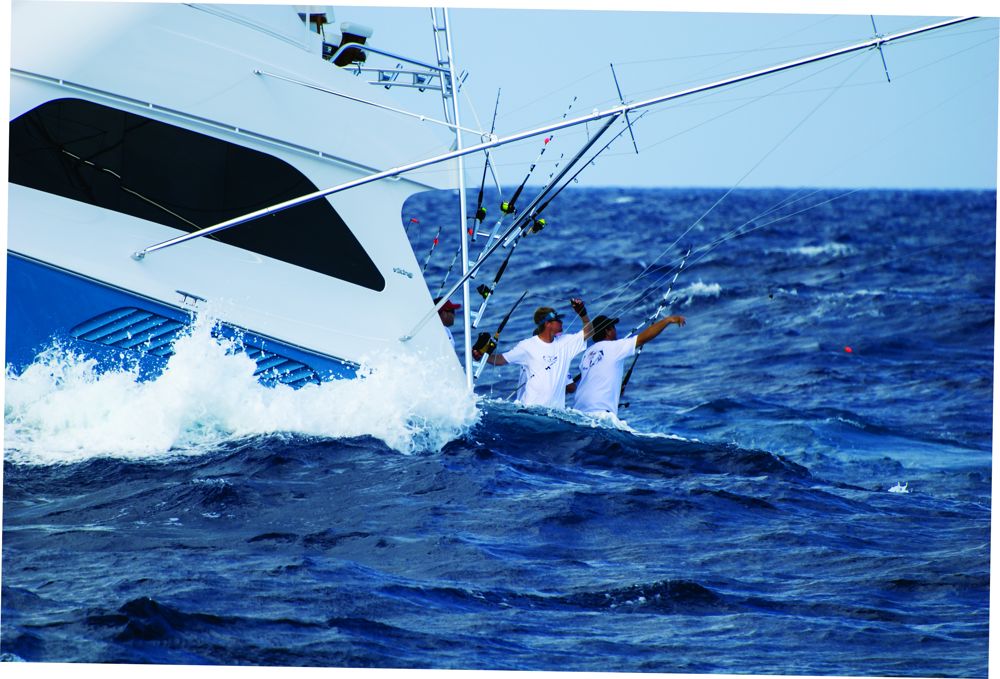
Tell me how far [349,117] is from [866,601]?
3480mm

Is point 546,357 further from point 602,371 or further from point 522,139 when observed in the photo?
point 522,139

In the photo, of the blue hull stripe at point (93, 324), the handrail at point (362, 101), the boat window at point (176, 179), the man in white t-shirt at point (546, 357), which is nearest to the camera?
the blue hull stripe at point (93, 324)

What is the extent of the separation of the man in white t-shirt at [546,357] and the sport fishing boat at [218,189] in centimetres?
52

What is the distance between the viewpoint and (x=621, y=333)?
39.9 feet

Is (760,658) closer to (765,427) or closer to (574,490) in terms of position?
(574,490)

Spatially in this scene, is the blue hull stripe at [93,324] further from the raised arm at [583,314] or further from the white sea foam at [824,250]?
the white sea foam at [824,250]

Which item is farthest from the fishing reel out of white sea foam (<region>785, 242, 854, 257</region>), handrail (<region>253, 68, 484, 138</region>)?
white sea foam (<region>785, 242, 854, 257</region>)

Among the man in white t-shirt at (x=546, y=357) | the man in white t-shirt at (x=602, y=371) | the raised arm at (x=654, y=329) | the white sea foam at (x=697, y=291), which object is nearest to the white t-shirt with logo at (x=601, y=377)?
the man in white t-shirt at (x=602, y=371)

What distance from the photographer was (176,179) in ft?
19.5

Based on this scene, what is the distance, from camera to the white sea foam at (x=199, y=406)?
5617mm

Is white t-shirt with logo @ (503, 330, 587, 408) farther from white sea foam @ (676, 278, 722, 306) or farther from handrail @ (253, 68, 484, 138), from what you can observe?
white sea foam @ (676, 278, 722, 306)

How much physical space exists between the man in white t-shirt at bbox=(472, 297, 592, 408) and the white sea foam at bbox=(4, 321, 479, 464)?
0.68 meters

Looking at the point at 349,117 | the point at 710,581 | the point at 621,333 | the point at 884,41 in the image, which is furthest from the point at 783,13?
the point at 621,333

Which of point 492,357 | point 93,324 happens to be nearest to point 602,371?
point 492,357
